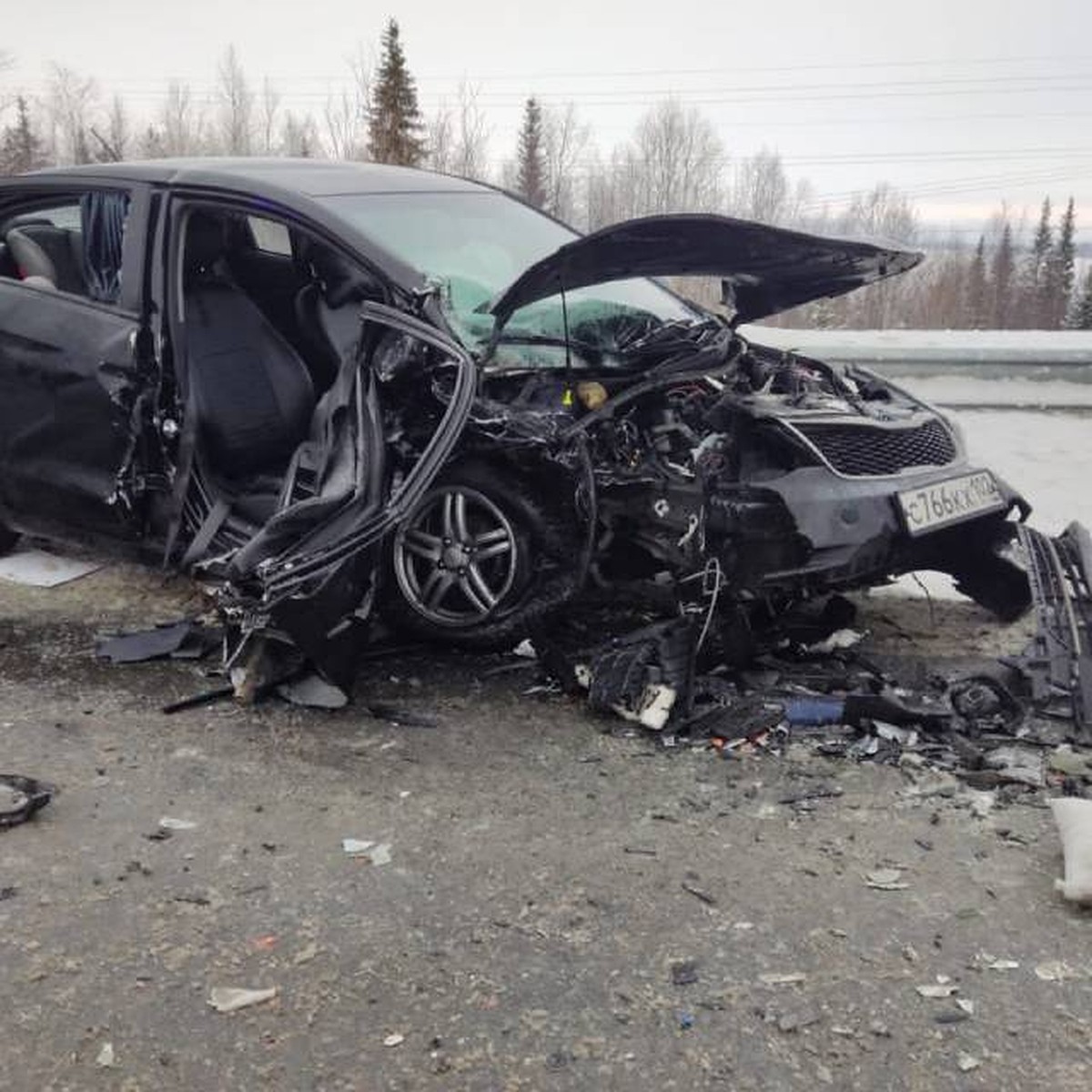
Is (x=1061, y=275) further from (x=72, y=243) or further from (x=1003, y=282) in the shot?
(x=72, y=243)

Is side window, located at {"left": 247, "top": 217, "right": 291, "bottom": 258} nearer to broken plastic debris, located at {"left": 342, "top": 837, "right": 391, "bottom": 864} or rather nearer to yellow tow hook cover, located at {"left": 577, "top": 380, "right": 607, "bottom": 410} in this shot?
yellow tow hook cover, located at {"left": 577, "top": 380, "right": 607, "bottom": 410}

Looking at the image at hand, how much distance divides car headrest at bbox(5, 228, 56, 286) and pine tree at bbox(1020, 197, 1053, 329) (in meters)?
72.3

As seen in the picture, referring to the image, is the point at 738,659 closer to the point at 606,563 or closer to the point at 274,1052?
the point at 606,563

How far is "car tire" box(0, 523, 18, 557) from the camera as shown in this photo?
5508 millimetres

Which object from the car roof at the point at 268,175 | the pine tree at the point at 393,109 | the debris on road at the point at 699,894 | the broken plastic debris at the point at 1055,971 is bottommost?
the debris on road at the point at 699,894

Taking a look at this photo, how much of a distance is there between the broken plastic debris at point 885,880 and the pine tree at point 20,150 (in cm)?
5254

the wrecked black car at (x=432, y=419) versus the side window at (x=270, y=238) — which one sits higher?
the side window at (x=270, y=238)

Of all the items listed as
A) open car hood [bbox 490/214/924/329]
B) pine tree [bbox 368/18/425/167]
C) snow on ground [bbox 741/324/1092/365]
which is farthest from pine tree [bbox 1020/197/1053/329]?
open car hood [bbox 490/214/924/329]

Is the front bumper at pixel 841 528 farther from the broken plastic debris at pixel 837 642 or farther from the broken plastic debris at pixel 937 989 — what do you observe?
the broken plastic debris at pixel 937 989

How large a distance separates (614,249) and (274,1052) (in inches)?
105

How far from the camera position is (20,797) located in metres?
3.27

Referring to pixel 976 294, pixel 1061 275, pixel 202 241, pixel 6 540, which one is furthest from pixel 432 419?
pixel 976 294

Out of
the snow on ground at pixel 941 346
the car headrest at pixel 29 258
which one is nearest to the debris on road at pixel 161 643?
the car headrest at pixel 29 258

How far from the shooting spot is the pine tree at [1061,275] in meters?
69.1
